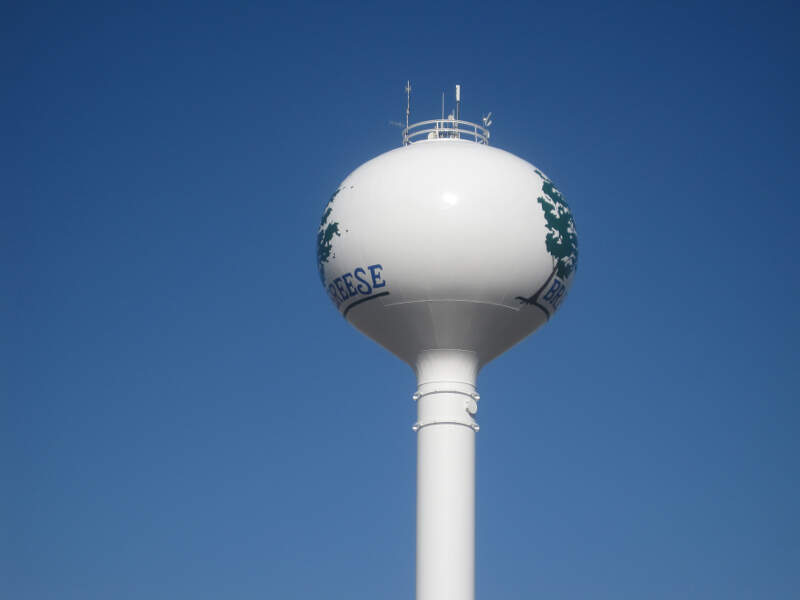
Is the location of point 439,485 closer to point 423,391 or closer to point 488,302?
point 423,391

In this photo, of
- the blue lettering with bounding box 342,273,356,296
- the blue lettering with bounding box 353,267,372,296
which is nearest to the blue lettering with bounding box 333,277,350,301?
the blue lettering with bounding box 342,273,356,296

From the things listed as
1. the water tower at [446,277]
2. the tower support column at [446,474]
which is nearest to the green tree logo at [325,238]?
the water tower at [446,277]

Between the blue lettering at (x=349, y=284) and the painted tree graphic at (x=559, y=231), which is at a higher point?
the painted tree graphic at (x=559, y=231)

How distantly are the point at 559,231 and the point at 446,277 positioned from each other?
7.92 feet

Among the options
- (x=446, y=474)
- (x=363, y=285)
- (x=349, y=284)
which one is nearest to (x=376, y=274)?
(x=363, y=285)

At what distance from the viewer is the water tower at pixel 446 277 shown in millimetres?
23234

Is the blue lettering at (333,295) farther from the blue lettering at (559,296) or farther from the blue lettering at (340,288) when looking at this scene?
the blue lettering at (559,296)

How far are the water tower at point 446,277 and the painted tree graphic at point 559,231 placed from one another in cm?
2

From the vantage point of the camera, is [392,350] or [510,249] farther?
[392,350]

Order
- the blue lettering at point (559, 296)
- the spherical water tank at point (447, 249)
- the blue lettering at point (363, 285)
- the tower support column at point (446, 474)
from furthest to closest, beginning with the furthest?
the blue lettering at point (559, 296) < the blue lettering at point (363, 285) < the tower support column at point (446, 474) < the spherical water tank at point (447, 249)

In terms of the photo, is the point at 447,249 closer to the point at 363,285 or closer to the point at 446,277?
the point at 446,277

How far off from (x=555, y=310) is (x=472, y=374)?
207cm

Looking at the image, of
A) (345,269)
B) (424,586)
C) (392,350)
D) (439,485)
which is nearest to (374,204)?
(345,269)

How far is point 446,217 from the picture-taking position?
76.1ft
